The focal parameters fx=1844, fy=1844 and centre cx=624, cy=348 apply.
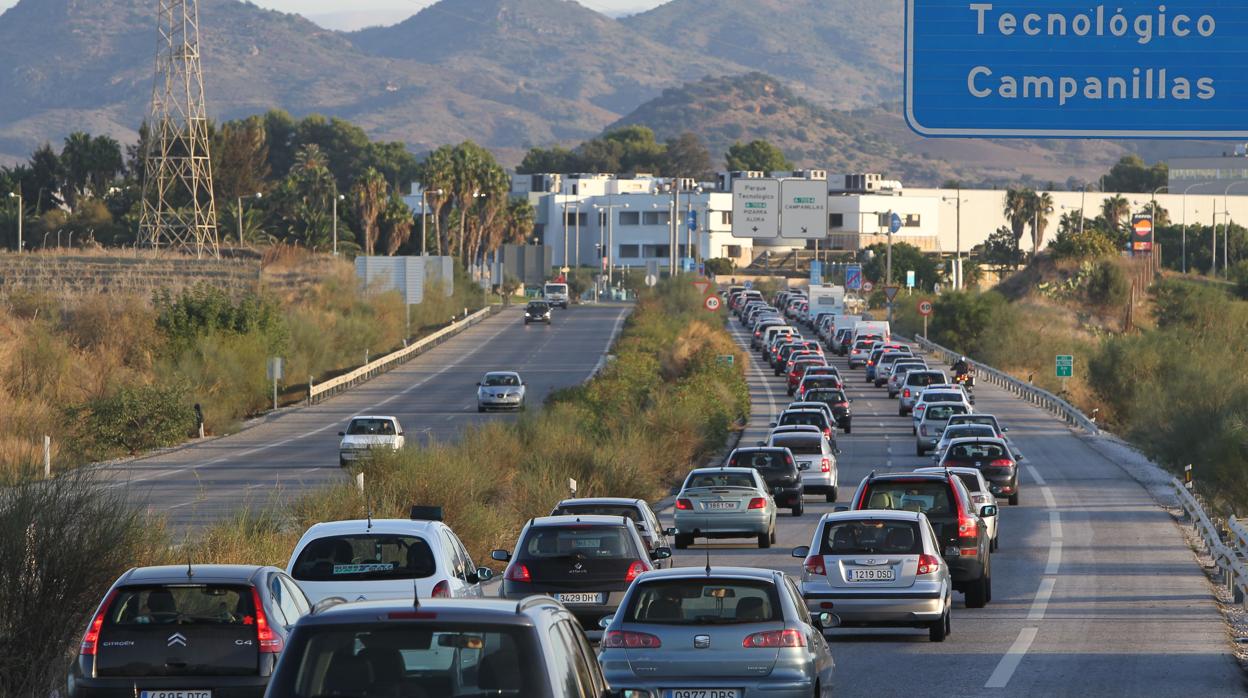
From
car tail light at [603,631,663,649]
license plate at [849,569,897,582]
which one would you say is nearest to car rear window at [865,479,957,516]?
license plate at [849,569,897,582]

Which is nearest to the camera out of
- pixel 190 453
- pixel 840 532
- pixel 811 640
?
pixel 811 640

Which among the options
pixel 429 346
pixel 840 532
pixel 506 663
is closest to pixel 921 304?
pixel 429 346

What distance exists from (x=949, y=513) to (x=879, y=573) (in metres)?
3.52

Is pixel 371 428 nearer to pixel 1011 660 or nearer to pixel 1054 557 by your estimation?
pixel 1054 557

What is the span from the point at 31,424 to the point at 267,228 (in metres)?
81.5

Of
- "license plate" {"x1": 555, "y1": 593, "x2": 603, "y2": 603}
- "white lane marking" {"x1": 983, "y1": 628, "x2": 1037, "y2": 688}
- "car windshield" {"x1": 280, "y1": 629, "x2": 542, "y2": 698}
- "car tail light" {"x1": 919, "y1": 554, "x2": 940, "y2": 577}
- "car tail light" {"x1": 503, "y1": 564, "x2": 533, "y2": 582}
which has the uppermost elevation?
Answer: "car windshield" {"x1": 280, "y1": 629, "x2": 542, "y2": 698}

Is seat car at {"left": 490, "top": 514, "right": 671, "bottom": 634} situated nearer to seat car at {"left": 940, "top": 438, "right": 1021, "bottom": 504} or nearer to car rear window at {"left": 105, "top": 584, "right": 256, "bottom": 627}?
car rear window at {"left": 105, "top": 584, "right": 256, "bottom": 627}

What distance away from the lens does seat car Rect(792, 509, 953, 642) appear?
18.3 meters

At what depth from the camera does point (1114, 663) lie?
17047 millimetres

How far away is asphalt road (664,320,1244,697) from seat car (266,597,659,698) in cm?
819

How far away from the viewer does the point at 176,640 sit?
11812mm

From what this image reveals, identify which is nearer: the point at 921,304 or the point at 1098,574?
the point at 1098,574

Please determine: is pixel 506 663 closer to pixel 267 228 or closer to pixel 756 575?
pixel 756 575

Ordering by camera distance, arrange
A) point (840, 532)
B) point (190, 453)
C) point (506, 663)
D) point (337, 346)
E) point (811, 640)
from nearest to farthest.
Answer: point (506, 663), point (811, 640), point (840, 532), point (190, 453), point (337, 346)
